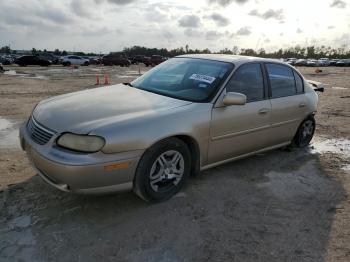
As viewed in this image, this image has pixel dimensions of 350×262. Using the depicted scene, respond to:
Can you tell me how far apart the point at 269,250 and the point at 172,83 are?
243 centimetres

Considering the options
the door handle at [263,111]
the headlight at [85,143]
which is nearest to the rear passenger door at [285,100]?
the door handle at [263,111]

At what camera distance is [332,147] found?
6625 mm

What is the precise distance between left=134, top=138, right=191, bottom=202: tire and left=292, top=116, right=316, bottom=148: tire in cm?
263

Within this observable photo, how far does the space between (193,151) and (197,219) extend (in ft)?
2.78

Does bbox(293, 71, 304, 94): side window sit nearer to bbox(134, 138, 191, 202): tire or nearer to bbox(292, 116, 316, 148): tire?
bbox(292, 116, 316, 148): tire

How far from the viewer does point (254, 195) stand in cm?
445

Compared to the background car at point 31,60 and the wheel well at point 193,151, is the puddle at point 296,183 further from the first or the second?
the background car at point 31,60

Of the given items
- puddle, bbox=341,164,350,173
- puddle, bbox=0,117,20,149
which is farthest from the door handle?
puddle, bbox=0,117,20,149

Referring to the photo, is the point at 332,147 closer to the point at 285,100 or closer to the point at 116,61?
the point at 285,100

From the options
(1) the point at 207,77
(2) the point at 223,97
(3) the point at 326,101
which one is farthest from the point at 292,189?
(3) the point at 326,101

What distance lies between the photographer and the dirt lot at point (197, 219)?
3.24 meters

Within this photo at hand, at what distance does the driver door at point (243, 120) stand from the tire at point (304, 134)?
3.18ft

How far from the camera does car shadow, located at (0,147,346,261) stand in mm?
3223

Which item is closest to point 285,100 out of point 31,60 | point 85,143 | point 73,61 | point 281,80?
point 281,80
